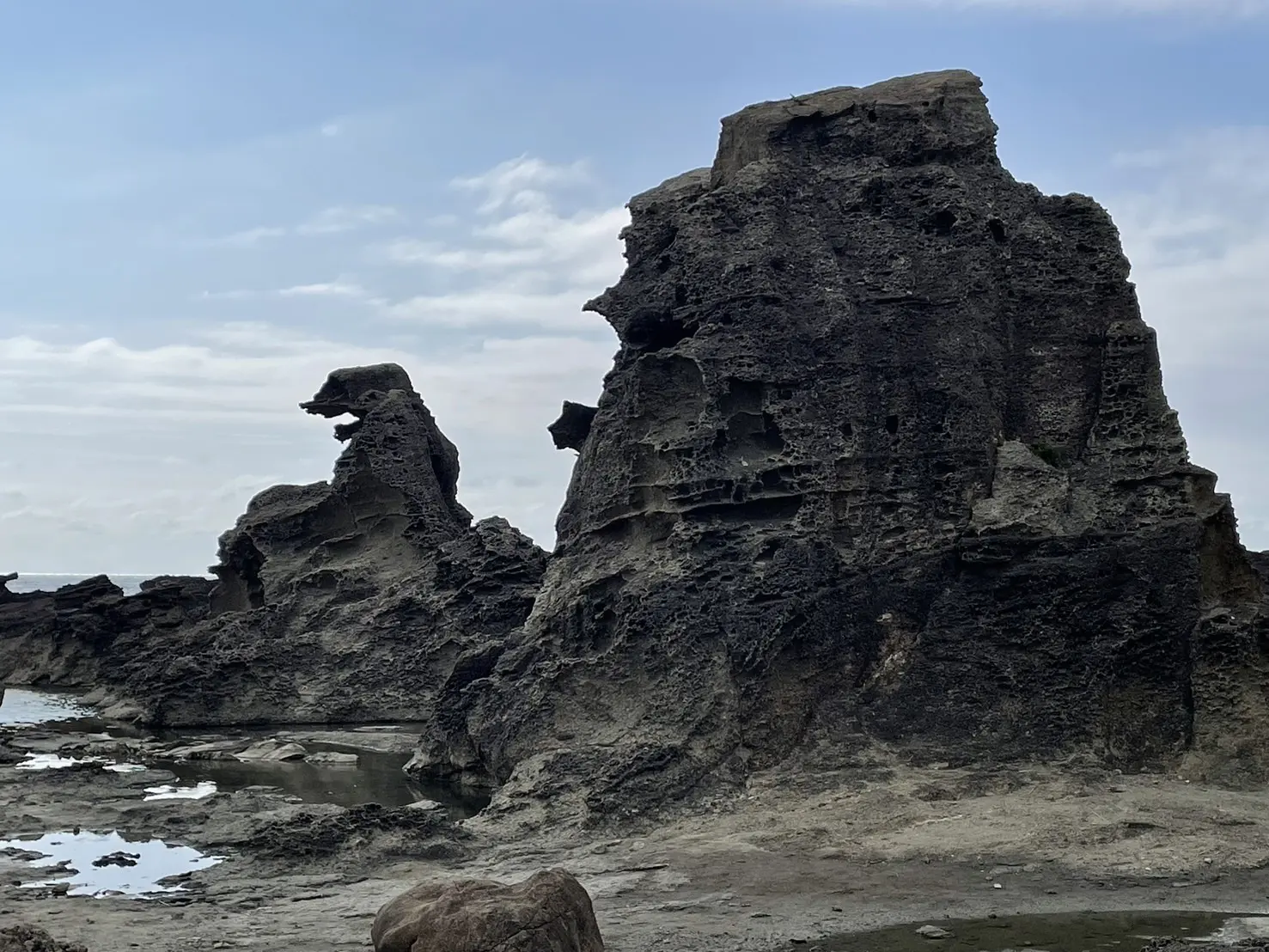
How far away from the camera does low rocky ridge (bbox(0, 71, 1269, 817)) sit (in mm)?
18469

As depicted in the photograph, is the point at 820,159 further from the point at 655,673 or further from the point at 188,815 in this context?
the point at 188,815

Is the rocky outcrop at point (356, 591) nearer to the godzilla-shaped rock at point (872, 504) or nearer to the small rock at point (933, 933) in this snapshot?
the godzilla-shaped rock at point (872, 504)

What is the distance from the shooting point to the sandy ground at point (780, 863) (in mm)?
13617

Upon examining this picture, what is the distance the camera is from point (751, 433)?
20.7 metres

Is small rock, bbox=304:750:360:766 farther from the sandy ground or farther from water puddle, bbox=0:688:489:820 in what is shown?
the sandy ground

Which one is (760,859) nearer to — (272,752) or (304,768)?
(304,768)

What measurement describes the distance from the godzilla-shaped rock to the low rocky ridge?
0.04 meters

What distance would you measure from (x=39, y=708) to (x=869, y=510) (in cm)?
2475

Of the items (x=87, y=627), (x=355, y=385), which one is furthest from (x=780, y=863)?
(x=87, y=627)

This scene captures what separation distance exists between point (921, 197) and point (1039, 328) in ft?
7.59

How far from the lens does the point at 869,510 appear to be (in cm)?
2014

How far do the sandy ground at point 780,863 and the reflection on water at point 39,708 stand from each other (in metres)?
15.9

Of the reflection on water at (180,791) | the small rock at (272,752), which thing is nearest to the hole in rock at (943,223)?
the reflection on water at (180,791)


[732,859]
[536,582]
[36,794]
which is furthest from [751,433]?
[536,582]
